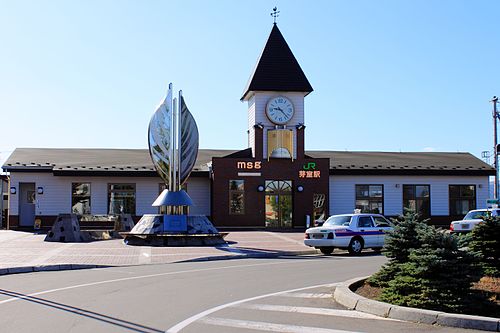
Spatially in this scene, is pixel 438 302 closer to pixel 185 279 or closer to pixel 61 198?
pixel 185 279

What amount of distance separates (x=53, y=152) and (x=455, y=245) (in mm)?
38611

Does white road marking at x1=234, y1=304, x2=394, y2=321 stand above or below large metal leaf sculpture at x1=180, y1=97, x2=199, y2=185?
below

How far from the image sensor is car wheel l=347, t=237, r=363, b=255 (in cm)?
2267

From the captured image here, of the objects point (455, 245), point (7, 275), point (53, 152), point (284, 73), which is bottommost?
point (7, 275)

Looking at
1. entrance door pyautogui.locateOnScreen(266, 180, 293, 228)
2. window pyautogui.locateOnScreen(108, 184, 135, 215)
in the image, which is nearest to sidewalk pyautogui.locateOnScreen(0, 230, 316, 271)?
entrance door pyautogui.locateOnScreen(266, 180, 293, 228)

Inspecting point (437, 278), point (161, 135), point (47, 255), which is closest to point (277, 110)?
point (161, 135)

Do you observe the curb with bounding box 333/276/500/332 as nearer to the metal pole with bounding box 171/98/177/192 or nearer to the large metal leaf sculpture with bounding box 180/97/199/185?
the metal pole with bounding box 171/98/177/192

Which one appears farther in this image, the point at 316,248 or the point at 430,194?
the point at 430,194

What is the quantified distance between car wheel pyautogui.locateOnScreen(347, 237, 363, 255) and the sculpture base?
20.4ft

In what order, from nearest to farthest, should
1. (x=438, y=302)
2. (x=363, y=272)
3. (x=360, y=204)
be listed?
(x=438, y=302), (x=363, y=272), (x=360, y=204)

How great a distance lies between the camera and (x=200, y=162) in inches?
1695

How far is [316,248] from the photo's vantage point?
79.6 ft

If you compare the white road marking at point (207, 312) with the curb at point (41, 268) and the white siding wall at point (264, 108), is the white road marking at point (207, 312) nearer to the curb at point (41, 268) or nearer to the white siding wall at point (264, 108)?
the curb at point (41, 268)

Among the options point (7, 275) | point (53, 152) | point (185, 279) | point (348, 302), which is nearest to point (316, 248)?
point (185, 279)
